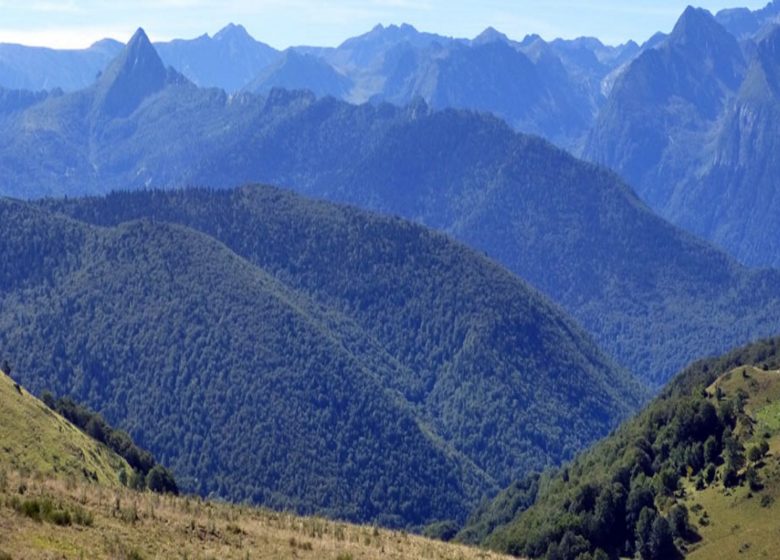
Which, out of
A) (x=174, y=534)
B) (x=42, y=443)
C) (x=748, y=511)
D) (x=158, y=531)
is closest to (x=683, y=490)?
(x=748, y=511)

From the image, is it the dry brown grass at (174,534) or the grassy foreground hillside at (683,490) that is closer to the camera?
the dry brown grass at (174,534)

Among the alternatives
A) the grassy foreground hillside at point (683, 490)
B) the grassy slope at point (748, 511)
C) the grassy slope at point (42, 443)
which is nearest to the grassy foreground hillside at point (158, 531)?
the grassy slope at point (42, 443)

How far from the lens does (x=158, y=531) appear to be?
144 feet

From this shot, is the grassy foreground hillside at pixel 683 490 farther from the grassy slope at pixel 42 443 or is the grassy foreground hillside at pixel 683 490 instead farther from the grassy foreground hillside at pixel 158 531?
the grassy foreground hillside at pixel 158 531

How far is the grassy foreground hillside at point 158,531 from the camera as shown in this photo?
3953 cm

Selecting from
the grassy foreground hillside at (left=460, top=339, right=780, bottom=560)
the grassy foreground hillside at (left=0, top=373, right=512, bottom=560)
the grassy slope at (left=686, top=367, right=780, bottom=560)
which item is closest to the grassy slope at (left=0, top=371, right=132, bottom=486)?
the grassy foreground hillside at (left=0, top=373, right=512, bottom=560)

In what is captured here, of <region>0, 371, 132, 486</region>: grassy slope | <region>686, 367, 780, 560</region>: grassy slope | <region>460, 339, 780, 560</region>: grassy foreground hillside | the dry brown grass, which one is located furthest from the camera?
<region>460, 339, 780, 560</region>: grassy foreground hillside

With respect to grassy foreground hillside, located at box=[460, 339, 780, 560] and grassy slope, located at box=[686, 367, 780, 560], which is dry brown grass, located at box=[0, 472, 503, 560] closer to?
grassy slope, located at box=[686, 367, 780, 560]

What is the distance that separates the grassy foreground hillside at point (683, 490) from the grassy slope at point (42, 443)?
1498 inches

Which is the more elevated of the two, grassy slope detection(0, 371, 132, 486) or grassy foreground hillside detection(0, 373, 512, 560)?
grassy foreground hillside detection(0, 373, 512, 560)

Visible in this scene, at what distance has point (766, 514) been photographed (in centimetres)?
8950

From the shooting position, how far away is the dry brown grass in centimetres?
3941

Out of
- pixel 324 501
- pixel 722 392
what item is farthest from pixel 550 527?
pixel 324 501

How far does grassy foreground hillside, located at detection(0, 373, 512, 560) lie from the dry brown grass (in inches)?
1.6
